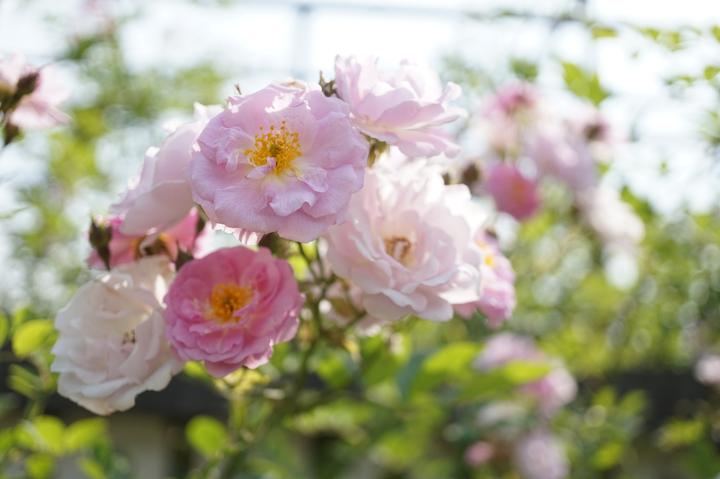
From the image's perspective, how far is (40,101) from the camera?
0.91 m

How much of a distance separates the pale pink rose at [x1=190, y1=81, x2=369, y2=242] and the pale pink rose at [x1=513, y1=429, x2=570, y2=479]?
1.63 meters

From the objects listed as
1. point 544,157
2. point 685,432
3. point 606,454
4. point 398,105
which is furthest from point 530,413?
point 398,105

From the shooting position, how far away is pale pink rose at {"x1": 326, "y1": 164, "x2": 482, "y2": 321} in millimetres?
686

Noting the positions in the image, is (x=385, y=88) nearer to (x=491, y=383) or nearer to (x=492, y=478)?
(x=491, y=383)

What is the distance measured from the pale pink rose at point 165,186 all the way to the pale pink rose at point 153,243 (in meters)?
0.06

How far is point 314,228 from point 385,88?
134 millimetres

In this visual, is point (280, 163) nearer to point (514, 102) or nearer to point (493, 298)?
point (493, 298)

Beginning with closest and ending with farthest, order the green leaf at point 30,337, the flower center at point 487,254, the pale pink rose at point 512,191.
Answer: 1. the flower center at point 487,254
2. the green leaf at point 30,337
3. the pale pink rose at point 512,191

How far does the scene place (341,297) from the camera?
813mm

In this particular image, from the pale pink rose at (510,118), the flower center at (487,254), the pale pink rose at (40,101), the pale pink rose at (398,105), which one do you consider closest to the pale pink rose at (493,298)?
the flower center at (487,254)

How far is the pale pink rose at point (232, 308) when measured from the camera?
25.8 inches

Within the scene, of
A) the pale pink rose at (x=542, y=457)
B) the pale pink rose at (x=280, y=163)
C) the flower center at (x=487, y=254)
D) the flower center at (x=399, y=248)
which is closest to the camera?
the pale pink rose at (x=280, y=163)

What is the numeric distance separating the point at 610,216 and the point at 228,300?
1262 millimetres

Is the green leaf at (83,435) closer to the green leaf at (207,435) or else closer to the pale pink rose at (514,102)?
the green leaf at (207,435)
